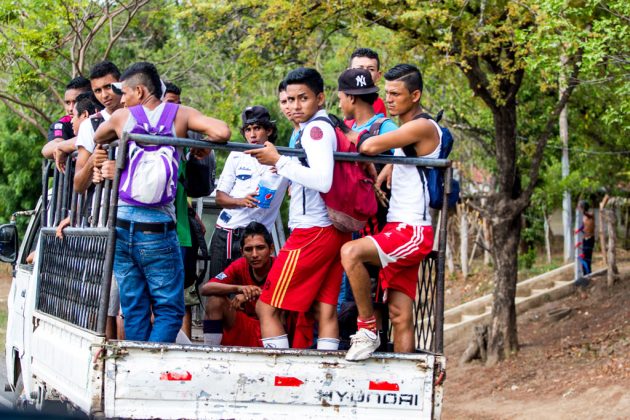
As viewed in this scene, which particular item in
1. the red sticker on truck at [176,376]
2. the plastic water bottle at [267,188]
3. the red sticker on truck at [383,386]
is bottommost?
the red sticker on truck at [383,386]

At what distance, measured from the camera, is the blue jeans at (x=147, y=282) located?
205 inches

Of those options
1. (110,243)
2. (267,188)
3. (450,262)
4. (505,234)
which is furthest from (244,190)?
(450,262)

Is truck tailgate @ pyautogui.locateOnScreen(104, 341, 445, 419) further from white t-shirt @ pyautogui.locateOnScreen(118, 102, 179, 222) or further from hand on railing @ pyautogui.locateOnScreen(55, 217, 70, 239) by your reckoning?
hand on railing @ pyautogui.locateOnScreen(55, 217, 70, 239)

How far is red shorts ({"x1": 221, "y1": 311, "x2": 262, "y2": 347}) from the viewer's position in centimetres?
639

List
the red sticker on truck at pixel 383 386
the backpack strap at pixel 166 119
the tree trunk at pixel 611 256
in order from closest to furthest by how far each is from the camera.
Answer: the red sticker on truck at pixel 383 386, the backpack strap at pixel 166 119, the tree trunk at pixel 611 256

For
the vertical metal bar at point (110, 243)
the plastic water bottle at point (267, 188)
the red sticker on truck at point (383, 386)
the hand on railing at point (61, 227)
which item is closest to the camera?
the vertical metal bar at point (110, 243)

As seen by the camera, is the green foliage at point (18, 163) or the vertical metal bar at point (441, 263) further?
the green foliage at point (18, 163)

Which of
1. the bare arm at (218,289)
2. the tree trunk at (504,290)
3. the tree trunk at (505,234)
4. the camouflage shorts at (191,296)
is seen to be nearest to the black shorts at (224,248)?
the camouflage shorts at (191,296)

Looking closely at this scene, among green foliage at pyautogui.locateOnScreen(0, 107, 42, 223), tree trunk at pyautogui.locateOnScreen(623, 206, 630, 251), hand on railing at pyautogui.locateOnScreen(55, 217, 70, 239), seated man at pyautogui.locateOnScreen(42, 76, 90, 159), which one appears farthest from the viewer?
tree trunk at pyautogui.locateOnScreen(623, 206, 630, 251)

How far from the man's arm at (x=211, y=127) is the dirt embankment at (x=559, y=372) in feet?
21.8

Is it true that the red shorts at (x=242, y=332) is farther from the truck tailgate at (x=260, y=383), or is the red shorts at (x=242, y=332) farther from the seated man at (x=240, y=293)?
the truck tailgate at (x=260, y=383)

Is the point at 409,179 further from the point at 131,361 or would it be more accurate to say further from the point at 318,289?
the point at 131,361

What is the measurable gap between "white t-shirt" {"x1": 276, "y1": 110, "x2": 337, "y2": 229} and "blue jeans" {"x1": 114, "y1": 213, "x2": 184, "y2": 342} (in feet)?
2.37

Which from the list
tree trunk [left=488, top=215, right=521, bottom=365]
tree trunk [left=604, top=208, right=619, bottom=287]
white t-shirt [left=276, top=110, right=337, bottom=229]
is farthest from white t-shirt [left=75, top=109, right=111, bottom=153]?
tree trunk [left=604, top=208, right=619, bottom=287]
